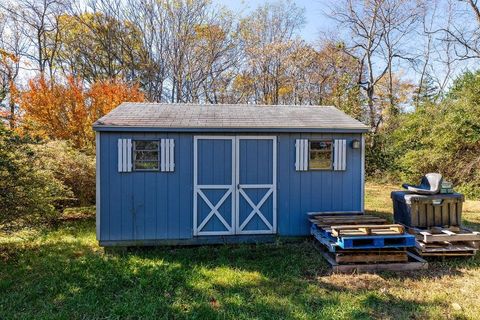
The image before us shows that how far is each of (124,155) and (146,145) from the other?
0.41 m

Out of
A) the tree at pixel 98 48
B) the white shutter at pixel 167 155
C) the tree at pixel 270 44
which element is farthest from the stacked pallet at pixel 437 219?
the tree at pixel 98 48

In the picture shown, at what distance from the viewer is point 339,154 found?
546 centimetres

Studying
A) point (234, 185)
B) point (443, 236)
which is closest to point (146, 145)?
point (234, 185)

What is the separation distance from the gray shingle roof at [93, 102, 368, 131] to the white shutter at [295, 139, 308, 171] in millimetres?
277

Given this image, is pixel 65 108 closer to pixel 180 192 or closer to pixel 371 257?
pixel 180 192

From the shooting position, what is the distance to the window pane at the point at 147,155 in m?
5.12

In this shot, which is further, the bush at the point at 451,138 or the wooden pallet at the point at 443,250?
the bush at the point at 451,138

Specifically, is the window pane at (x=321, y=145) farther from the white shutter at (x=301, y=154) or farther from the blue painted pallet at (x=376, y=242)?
the blue painted pallet at (x=376, y=242)

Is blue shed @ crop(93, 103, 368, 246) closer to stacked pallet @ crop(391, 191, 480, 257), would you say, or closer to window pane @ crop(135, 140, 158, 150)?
window pane @ crop(135, 140, 158, 150)

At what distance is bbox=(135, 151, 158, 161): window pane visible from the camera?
5125 mm

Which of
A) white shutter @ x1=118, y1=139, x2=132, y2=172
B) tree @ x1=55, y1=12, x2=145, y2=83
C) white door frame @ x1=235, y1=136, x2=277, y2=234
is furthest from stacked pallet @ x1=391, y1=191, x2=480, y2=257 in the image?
tree @ x1=55, y1=12, x2=145, y2=83

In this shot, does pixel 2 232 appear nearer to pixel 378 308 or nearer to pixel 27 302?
pixel 27 302

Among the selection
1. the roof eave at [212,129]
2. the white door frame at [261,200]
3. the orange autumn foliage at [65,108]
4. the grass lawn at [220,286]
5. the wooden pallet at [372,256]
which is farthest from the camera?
the orange autumn foliage at [65,108]

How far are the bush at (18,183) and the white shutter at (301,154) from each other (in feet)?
15.2
